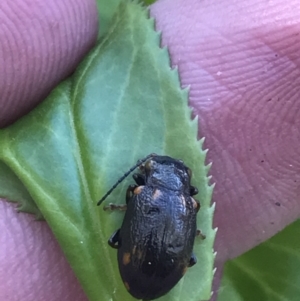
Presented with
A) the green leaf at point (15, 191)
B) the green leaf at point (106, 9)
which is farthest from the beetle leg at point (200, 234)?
the green leaf at point (106, 9)

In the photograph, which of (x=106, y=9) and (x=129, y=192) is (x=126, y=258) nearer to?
(x=129, y=192)

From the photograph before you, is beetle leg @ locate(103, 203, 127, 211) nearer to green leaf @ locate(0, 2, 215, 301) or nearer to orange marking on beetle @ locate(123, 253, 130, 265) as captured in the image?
green leaf @ locate(0, 2, 215, 301)

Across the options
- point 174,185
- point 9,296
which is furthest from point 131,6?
point 9,296

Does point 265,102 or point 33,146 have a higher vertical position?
point 33,146

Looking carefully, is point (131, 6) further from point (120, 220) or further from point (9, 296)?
point (9, 296)

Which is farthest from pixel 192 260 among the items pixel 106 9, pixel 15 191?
pixel 106 9

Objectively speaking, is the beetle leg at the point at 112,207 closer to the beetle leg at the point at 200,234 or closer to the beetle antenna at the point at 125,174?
the beetle antenna at the point at 125,174
